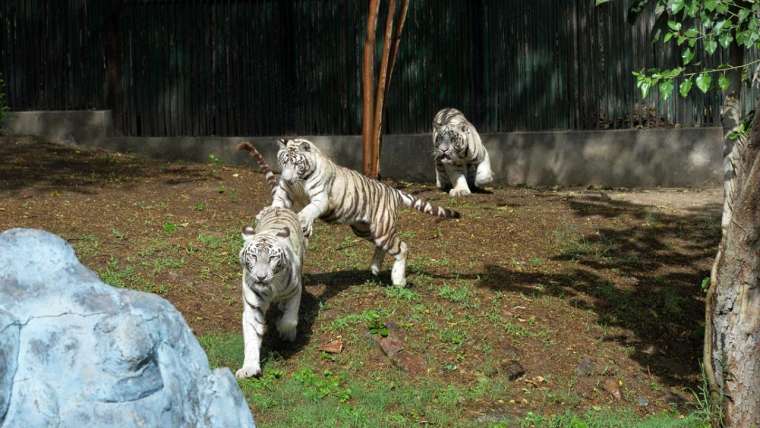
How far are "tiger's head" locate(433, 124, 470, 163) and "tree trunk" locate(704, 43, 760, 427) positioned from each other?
602cm

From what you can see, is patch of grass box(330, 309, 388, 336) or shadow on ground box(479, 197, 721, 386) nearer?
patch of grass box(330, 309, 388, 336)

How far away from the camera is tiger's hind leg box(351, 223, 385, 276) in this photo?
7.99 metres

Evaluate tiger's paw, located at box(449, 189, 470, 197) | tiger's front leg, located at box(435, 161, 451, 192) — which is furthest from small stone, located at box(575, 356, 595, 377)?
tiger's front leg, located at box(435, 161, 451, 192)

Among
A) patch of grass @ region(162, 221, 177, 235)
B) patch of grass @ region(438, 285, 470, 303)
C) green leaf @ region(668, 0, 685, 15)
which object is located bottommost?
patch of grass @ region(438, 285, 470, 303)

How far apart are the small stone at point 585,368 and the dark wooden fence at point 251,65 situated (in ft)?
21.2

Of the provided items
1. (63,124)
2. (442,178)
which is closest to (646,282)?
(442,178)

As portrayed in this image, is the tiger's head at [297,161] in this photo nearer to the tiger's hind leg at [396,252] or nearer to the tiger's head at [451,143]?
the tiger's hind leg at [396,252]

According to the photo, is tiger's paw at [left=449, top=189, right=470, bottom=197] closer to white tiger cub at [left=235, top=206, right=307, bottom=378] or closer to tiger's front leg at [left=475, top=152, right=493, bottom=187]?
tiger's front leg at [left=475, top=152, right=493, bottom=187]

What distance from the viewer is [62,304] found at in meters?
3.06

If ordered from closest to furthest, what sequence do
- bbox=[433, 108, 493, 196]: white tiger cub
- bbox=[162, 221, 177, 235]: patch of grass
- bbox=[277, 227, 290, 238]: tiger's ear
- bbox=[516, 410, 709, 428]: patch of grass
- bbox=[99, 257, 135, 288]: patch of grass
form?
bbox=[516, 410, 709, 428]: patch of grass
bbox=[277, 227, 290, 238]: tiger's ear
bbox=[99, 257, 135, 288]: patch of grass
bbox=[162, 221, 177, 235]: patch of grass
bbox=[433, 108, 493, 196]: white tiger cub

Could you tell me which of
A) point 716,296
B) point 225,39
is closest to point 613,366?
point 716,296

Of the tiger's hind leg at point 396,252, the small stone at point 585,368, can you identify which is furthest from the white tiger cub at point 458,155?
the small stone at point 585,368

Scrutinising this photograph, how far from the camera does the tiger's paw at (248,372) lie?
21.4ft

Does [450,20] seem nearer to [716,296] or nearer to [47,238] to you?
[716,296]
